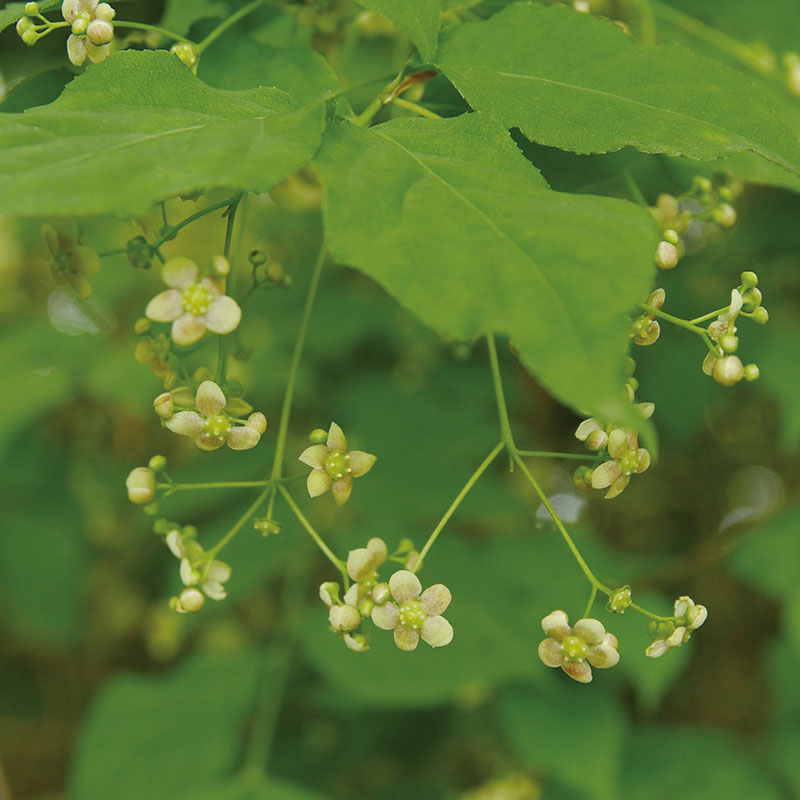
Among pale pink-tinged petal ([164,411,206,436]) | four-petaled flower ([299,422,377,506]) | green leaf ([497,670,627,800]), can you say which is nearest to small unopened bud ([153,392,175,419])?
pale pink-tinged petal ([164,411,206,436])

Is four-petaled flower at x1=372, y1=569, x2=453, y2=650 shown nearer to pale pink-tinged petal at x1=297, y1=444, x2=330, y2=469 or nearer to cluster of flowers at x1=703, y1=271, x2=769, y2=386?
pale pink-tinged petal at x1=297, y1=444, x2=330, y2=469

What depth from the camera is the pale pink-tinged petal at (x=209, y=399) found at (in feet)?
1.97

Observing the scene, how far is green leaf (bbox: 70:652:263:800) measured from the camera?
52.7 inches

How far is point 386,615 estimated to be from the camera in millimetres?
617

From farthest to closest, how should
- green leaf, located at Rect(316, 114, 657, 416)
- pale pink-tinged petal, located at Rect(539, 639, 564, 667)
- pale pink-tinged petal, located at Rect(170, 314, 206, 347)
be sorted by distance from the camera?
pale pink-tinged petal, located at Rect(539, 639, 564, 667)
pale pink-tinged petal, located at Rect(170, 314, 206, 347)
green leaf, located at Rect(316, 114, 657, 416)

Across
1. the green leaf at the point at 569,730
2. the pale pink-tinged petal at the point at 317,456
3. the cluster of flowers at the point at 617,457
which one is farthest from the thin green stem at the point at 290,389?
the green leaf at the point at 569,730

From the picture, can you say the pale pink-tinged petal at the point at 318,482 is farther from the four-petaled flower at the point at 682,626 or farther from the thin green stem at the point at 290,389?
the four-petaled flower at the point at 682,626

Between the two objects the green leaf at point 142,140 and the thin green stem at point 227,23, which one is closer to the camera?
the green leaf at point 142,140

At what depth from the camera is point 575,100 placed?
609 millimetres

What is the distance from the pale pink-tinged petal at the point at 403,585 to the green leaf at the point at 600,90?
0.33 meters

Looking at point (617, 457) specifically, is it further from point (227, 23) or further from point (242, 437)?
point (227, 23)

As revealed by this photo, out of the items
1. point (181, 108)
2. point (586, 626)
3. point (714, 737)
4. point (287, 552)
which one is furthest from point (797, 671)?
point (181, 108)

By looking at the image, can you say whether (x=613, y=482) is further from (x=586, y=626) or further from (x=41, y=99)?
(x=41, y=99)

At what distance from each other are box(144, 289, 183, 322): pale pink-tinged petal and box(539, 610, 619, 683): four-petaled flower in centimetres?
34
